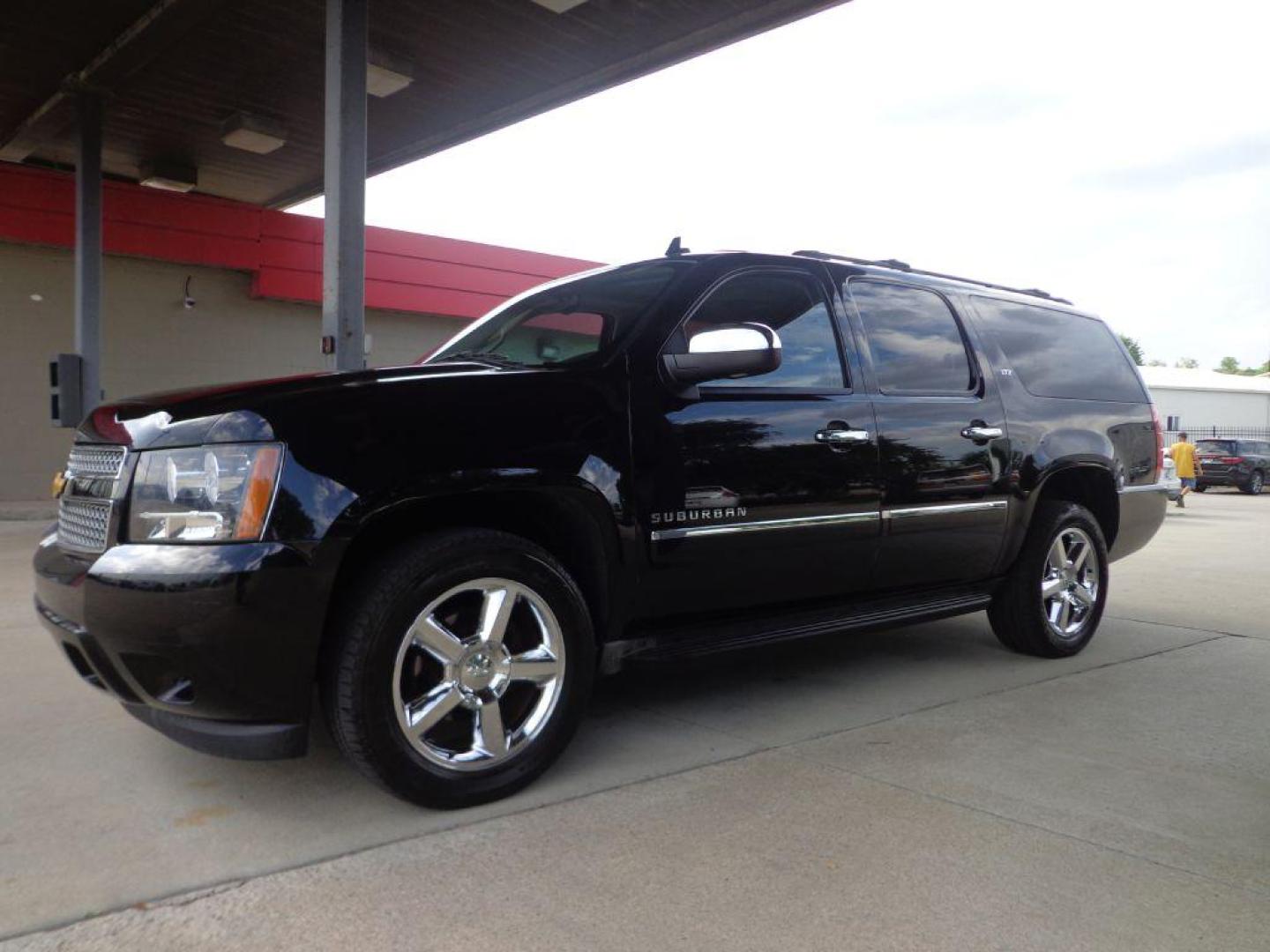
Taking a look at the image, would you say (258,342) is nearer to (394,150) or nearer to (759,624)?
(394,150)

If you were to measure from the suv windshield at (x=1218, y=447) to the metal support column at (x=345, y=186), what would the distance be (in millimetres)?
23237

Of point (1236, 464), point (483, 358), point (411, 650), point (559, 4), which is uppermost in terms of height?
point (559, 4)

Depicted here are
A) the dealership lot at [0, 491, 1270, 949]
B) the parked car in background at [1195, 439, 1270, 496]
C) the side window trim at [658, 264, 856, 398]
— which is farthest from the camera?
the parked car in background at [1195, 439, 1270, 496]

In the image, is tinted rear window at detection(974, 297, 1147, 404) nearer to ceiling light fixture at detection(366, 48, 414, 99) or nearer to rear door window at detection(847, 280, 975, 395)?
rear door window at detection(847, 280, 975, 395)

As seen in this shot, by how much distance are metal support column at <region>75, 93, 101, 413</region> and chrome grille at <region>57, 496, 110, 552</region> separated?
10458mm

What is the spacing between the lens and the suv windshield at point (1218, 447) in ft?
82.9

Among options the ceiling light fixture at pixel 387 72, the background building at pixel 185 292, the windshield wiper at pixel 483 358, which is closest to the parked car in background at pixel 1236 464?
the background building at pixel 185 292

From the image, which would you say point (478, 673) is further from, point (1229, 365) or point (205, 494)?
point (1229, 365)

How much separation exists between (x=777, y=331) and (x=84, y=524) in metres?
2.54

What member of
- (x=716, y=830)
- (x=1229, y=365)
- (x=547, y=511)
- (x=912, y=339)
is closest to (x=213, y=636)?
(x=547, y=511)

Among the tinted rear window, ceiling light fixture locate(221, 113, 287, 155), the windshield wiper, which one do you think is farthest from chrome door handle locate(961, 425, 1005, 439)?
ceiling light fixture locate(221, 113, 287, 155)

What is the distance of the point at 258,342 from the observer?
15.7m

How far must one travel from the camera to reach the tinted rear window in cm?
491

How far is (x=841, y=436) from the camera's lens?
3881mm
